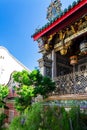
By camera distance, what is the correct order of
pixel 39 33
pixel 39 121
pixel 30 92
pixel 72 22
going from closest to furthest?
pixel 39 121 → pixel 30 92 → pixel 72 22 → pixel 39 33

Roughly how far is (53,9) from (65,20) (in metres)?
1.72

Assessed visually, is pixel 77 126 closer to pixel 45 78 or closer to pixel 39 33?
pixel 45 78

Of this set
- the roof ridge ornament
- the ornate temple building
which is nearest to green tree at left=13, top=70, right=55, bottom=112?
the ornate temple building

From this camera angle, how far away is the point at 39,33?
39.0 feet

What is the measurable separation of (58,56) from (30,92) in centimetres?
311

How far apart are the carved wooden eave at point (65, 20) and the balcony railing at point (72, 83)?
7.05 feet

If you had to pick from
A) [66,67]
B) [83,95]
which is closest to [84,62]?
[66,67]

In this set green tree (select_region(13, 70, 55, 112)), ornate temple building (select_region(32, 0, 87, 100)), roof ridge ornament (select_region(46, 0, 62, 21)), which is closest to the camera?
green tree (select_region(13, 70, 55, 112))

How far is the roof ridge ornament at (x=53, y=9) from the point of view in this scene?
12.0 metres

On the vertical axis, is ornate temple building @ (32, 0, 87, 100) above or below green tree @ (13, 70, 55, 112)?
above

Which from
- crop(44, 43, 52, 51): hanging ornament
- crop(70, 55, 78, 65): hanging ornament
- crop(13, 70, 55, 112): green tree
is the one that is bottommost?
crop(13, 70, 55, 112): green tree

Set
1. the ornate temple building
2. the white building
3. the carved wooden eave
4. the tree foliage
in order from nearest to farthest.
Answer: the tree foliage, the carved wooden eave, the ornate temple building, the white building

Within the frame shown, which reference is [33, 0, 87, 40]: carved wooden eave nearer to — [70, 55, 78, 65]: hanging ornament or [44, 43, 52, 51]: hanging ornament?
[44, 43, 52, 51]: hanging ornament

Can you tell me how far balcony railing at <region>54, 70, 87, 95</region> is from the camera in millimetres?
10078
